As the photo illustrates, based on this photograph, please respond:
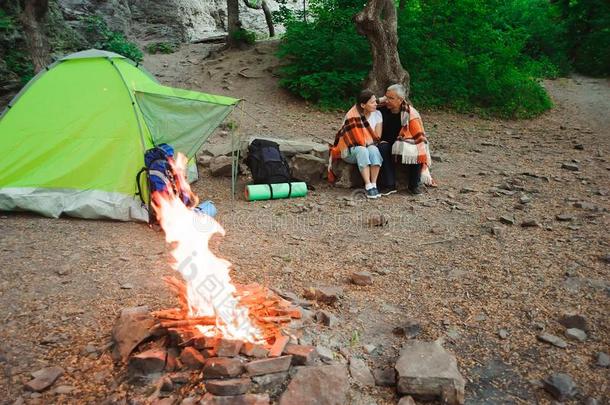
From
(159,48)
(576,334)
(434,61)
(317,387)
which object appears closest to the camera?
(317,387)

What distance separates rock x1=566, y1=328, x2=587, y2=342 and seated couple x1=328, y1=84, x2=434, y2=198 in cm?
338

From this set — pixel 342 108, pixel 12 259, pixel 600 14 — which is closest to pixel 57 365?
pixel 12 259

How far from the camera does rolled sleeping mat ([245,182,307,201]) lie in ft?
20.5

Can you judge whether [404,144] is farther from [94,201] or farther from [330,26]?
[330,26]

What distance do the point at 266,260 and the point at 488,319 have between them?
2.04 meters

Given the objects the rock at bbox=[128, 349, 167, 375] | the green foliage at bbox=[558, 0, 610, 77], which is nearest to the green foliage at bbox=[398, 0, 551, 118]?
the green foliage at bbox=[558, 0, 610, 77]

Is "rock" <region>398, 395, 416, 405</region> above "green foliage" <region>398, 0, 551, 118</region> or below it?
below

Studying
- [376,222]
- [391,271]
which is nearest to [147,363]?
[391,271]

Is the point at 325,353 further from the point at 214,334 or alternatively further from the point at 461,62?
the point at 461,62

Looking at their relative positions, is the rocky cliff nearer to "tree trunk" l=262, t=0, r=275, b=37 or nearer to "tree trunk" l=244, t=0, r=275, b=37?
"tree trunk" l=244, t=0, r=275, b=37

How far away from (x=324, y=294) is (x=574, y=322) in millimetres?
1815

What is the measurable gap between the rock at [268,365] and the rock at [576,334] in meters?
1.98

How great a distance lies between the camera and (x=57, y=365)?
294 centimetres

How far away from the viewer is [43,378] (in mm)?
2787
